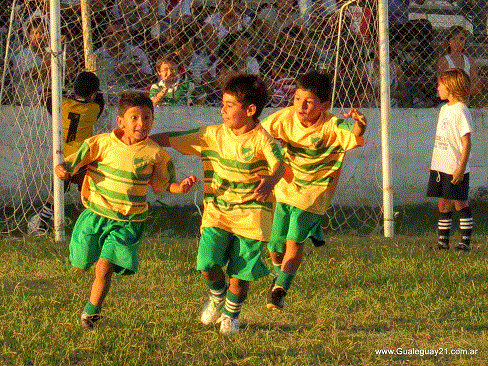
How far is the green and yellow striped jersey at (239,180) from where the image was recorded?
503cm

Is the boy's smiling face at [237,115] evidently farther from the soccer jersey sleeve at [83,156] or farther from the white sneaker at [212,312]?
the white sneaker at [212,312]

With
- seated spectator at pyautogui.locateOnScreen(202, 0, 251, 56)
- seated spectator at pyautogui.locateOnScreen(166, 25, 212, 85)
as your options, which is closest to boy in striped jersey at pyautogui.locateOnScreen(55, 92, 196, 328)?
seated spectator at pyautogui.locateOnScreen(166, 25, 212, 85)

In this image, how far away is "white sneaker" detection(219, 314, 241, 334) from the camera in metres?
5.00

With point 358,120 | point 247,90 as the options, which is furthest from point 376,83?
point 247,90

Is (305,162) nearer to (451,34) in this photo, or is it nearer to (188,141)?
(188,141)

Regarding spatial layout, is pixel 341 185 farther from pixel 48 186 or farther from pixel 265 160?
pixel 265 160

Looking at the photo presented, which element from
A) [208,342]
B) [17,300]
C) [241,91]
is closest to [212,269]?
[208,342]

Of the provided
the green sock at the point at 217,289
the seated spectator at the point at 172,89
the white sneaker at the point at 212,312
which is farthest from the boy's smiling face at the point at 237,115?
the seated spectator at the point at 172,89

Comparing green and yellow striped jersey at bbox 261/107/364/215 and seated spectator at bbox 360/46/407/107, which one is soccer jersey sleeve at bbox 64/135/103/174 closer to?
green and yellow striped jersey at bbox 261/107/364/215

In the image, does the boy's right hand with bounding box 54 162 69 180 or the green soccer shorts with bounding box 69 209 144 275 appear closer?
the boy's right hand with bounding box 54 162 69 180

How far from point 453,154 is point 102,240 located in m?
3.91

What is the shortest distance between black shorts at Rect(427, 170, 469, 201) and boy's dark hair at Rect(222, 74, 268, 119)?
332 centimetres

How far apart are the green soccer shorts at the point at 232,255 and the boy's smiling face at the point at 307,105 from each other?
1.07m

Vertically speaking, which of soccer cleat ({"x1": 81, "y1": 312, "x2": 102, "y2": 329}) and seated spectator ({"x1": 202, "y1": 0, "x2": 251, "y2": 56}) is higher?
seated spectator ({"x1": 202, "y1": 0, "x2": 251, "y2": 56})
